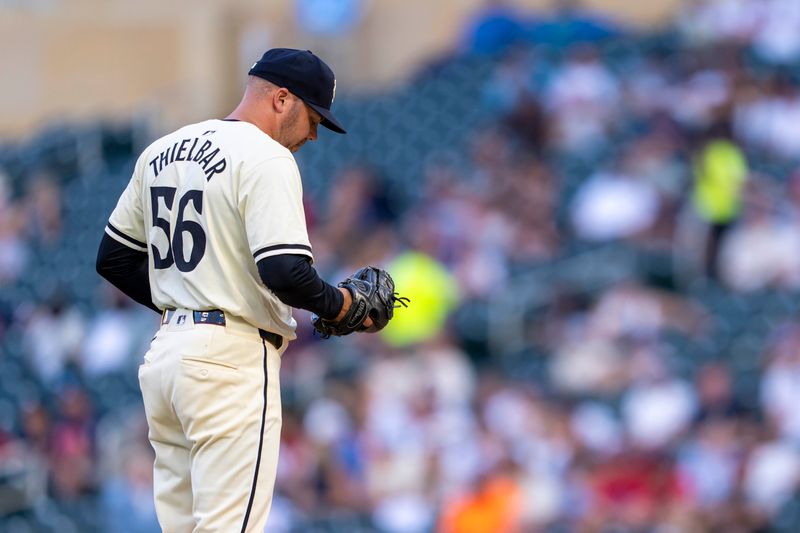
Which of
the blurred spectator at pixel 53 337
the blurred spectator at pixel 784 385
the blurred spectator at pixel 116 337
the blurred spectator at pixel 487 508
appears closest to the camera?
the blurred spectator at pixel 784 385

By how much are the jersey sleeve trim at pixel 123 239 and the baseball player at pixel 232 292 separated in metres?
0.13

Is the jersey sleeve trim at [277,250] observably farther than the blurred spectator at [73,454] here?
No

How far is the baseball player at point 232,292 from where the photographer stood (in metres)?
3.71

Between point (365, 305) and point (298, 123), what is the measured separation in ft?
1.66

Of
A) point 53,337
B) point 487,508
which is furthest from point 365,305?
point 53,337

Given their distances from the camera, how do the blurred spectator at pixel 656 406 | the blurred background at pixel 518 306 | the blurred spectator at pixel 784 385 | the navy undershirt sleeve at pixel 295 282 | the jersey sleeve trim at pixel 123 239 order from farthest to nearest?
1. the blurred spectator at pixel 656 406
2. the blurred background at pixel 518 306
3. the blurred spectator at pixel 784 385
4. the jersey sleeve trim at pixel 123 239
5. the navy undershirt sleeve at pixel 295 282

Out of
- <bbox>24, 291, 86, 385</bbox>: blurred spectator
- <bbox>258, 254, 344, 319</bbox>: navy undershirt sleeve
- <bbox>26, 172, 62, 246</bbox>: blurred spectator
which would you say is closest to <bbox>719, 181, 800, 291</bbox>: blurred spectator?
<bbox>24, 291, 86, 385</bbox>: blurred spectator

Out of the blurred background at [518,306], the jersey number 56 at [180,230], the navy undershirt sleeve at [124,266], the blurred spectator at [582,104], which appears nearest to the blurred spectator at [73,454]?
the blurred background at [518,306]

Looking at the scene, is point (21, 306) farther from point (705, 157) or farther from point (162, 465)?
point (162, 465)

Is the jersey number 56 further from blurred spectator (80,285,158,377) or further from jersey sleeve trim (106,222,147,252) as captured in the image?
blurred spectator (80,285,158,377)

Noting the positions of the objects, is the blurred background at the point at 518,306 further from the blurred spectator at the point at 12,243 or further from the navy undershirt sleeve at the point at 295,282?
the navy undershirt sleeve at the point at 295,282

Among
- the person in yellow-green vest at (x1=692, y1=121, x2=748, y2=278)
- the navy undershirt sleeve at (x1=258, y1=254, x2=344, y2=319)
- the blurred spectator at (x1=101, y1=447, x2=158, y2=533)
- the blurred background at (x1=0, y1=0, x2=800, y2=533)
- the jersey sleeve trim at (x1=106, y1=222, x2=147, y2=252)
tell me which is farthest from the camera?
the person in yellow-green vest at (x1=692, y1=121, x2=748, y2=278)

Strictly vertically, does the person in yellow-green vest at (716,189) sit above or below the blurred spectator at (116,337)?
above

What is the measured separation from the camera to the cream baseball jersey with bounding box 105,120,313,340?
12.1ft
